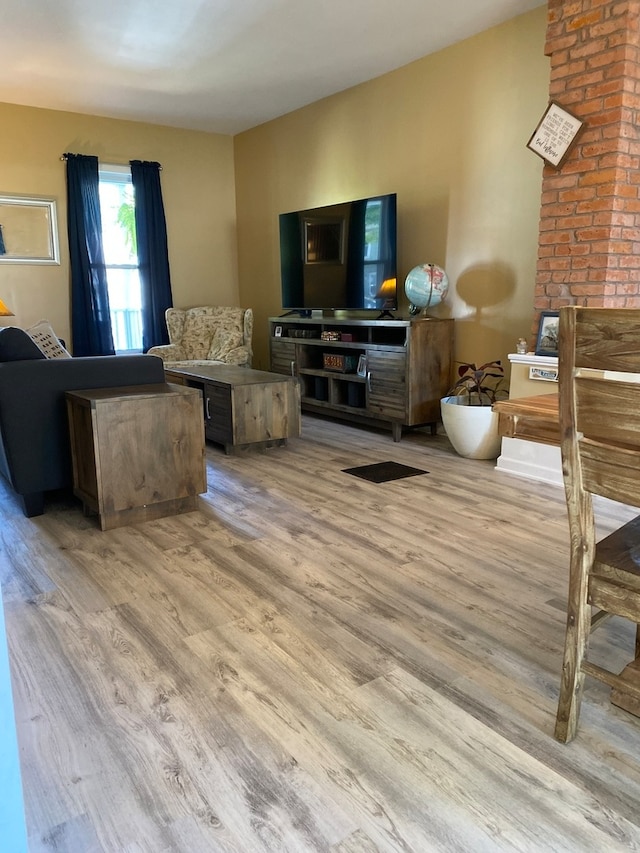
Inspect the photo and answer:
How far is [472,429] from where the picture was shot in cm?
390

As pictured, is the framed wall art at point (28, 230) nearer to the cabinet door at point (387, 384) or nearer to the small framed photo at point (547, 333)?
the cabinet door at point (387, 384)

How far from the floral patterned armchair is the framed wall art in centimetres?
125

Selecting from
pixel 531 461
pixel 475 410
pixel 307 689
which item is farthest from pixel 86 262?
pixel 307 689

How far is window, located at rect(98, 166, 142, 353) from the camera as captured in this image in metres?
6.13

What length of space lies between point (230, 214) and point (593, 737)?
21.3ft

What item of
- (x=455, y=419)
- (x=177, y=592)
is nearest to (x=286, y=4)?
(x=455, y=419)

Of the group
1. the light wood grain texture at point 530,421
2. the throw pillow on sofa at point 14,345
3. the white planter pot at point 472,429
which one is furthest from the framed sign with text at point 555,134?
the throw pillow on sofa at point 14,345

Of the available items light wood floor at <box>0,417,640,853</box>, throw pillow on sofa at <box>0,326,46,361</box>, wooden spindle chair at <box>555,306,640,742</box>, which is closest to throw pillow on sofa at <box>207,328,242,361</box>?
throw pillow on sofa at <box>0,326,46,361</box>

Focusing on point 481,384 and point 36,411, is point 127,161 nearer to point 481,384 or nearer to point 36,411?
point 36,411

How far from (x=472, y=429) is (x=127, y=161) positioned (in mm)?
4520

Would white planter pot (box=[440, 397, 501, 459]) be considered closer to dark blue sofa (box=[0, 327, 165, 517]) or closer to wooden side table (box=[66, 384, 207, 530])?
wooden side table (box=[66, 384, 207, 530])

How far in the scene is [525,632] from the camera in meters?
1.90

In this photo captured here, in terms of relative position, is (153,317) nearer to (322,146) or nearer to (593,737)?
(322,146)

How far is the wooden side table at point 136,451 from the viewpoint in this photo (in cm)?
272
